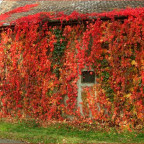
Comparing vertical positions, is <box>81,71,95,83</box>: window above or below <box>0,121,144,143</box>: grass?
A: above

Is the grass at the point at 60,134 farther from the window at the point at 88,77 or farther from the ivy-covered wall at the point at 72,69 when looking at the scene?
the window at the point at 88,77

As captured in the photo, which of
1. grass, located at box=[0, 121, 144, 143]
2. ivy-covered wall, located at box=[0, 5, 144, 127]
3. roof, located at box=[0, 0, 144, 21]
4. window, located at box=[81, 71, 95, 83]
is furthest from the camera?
roof, located at box=[0, 0, 144, 21]

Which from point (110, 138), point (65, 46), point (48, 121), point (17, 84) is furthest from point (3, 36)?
point (110, 138)

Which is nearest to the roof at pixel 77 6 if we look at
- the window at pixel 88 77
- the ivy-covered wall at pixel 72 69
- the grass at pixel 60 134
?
the ivy-covered wall at pixel 72 69

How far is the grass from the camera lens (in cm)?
652

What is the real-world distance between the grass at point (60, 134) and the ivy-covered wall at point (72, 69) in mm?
634

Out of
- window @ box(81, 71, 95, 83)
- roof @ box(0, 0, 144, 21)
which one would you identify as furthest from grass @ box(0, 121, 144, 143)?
roof @ box(0, 0, 144, 21)

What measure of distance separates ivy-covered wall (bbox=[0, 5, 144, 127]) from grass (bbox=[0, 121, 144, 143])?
634 mm

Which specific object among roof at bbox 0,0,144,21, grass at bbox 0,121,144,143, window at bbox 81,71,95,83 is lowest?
grass at bbox 0,121,144,143

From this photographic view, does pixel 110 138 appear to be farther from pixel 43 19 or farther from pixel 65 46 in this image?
pixel 43 19

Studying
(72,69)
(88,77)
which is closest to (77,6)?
(72,69)

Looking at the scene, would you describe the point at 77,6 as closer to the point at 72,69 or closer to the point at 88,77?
the point at 72,69

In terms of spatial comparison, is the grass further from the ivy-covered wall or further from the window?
the window

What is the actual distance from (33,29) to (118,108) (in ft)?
14.0
